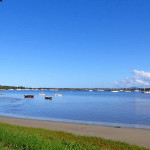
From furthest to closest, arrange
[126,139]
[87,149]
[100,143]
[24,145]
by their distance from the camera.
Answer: [126,139] → [100,143] → [87,149] → [24,145]

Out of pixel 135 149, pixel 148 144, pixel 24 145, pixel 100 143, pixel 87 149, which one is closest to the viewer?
pixel 24 145

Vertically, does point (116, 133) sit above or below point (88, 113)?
above

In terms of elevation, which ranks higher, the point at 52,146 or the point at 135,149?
the point at 52,146

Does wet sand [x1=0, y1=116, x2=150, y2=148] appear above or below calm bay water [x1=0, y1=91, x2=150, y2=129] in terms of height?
above

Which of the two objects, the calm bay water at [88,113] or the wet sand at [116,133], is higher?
the wet sand at [116,133]

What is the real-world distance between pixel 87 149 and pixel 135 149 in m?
3.39

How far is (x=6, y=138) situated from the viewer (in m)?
11.3

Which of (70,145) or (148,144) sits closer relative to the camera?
(70,145)

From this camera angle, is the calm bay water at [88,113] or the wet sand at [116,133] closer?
the wet sand at [116,133]

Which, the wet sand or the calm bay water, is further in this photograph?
the calm bay water

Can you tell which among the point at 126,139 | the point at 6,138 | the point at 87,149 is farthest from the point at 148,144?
the point at 6,138

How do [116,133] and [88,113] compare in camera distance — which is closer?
[116,133]

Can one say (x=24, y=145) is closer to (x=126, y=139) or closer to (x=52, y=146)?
(x=52, y=146)

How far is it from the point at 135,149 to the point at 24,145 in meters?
6.51
